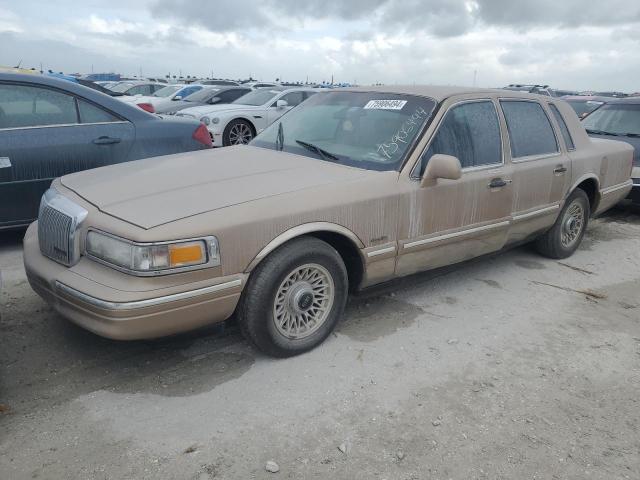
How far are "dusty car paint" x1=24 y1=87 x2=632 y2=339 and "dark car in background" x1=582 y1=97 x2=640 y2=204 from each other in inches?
148

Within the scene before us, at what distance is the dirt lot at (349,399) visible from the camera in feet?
7.91

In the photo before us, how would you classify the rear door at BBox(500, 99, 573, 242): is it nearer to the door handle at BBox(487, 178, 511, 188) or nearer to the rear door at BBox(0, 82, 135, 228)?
the door handle at BBox(487, 178, 511, 188)

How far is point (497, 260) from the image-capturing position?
5246 millimetres

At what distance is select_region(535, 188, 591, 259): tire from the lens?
16.9 ft

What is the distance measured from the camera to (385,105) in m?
3.96

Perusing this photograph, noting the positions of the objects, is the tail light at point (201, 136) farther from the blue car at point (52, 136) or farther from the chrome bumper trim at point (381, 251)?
the chrome bumper trim at point (381, 251)

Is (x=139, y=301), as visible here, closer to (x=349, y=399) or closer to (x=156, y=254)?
(x=156, y=254)

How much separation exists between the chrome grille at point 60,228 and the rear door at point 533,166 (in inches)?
125

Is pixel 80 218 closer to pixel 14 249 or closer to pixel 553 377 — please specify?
pixel 14 249

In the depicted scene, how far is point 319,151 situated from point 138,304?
1.77 meters

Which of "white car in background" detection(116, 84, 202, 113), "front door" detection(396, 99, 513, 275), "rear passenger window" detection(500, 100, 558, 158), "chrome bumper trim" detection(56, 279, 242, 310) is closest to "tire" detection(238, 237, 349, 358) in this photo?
"chrome bumper trim" detection(56, 279, 242, 310)

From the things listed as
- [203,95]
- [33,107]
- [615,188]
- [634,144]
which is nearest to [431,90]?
[615,188]

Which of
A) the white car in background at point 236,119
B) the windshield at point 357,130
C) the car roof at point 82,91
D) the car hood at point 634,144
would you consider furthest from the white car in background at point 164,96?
the windshield at point 357,130

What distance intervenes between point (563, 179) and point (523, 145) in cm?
68
